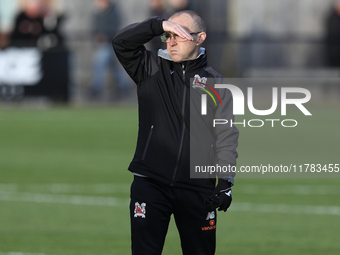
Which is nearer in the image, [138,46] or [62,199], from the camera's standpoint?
[138,46]

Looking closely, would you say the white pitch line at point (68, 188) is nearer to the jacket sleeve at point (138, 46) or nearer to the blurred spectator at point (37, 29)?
→ the jacket sleeve at point (138, 46)

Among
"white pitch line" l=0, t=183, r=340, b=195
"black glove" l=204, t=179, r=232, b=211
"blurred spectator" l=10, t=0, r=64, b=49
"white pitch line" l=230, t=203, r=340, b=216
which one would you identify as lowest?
"white pitch line" l=0, t=183, r=340, b=195

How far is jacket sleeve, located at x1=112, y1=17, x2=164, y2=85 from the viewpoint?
5.56m

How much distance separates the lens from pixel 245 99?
2445 cm

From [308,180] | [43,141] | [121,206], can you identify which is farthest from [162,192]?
[43,141]

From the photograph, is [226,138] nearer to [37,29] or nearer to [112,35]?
[37,29]

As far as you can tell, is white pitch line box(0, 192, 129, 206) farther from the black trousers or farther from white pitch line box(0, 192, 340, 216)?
the black trousers

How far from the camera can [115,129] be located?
19.0m

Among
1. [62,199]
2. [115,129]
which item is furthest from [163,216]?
[115,129]

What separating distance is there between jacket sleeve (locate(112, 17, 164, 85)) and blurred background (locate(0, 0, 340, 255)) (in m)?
2.73

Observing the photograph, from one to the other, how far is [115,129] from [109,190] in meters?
6.97

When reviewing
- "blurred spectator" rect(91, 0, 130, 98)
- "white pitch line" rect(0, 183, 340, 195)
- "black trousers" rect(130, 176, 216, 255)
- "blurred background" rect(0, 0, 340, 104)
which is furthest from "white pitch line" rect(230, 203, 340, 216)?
"blurred spectator" rect(91, 0, 130, 98)

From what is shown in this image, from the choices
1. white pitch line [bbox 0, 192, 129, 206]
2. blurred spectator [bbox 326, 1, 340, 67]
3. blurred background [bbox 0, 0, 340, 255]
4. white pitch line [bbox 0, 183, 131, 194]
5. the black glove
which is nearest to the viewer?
the black glove

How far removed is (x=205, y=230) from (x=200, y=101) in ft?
3.00
